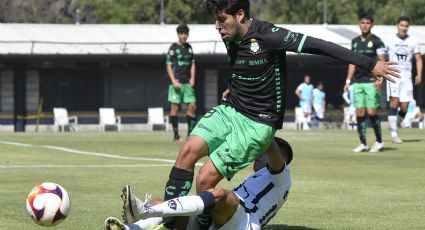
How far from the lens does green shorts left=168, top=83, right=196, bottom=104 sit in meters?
23.8

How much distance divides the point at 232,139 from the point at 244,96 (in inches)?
18.1

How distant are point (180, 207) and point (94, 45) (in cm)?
4253

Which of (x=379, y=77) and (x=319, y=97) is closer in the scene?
(x=379, y=77)

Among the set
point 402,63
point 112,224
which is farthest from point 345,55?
point 402,63

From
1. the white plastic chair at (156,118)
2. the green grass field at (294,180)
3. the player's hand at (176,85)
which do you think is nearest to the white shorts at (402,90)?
the green grass field at (294,180)

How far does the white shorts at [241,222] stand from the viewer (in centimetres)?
862

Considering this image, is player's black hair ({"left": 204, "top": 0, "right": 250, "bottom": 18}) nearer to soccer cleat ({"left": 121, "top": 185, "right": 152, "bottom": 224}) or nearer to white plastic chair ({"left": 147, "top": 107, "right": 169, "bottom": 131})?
soccer cleat ({"left": 121, "top": 185, "right": 152, "bottom": 224})

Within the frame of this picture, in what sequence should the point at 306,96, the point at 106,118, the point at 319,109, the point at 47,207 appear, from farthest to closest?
the point at 106,118
the point at 319,109
the point at 306,96
the point at 47,207

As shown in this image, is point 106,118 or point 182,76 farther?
point 106,118

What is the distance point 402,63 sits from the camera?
22.9 meters

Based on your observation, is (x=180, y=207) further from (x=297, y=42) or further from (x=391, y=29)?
(x=391, y=29)

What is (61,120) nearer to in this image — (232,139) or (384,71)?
(232,139)

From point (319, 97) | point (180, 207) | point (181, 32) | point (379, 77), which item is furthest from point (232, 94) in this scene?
point (319, 97)

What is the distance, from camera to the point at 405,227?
9.85 m
